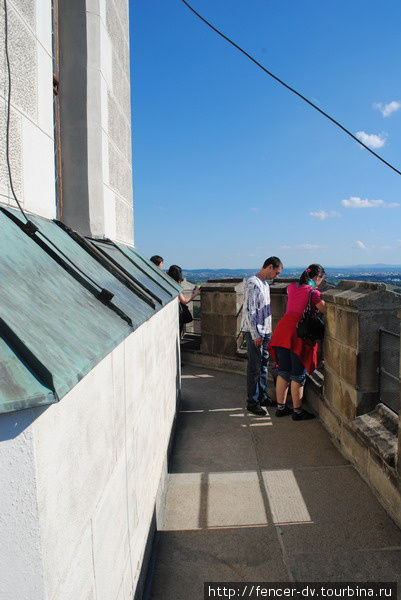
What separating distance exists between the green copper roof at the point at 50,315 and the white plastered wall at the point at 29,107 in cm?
21

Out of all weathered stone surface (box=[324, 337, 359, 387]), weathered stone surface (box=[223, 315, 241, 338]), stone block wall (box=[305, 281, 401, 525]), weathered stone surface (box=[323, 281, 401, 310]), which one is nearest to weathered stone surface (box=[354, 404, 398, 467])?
stone block wall (box=[305, 281, 401, 525])

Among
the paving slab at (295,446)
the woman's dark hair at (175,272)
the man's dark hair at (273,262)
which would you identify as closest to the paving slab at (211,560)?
the paving slab at (295,446)

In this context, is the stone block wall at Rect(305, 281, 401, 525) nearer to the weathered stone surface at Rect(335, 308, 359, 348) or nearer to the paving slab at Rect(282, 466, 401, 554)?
the weathered stone surface at Rect(335, 308, 359, 348)

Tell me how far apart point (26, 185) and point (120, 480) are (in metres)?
1.70

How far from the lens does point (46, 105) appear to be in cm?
286

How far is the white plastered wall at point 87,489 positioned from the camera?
1.07 metres

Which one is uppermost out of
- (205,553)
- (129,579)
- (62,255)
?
(62,255)

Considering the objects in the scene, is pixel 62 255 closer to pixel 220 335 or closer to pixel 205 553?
pixel 205 553

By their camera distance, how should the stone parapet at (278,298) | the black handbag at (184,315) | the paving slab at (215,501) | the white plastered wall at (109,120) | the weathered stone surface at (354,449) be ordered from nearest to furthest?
the paving slab at (215,501) → the weathered stone surface at (354,449) → the white plastered wall at (109,120) → the stone parapet at (278,298) → the black handbag at (184,315)

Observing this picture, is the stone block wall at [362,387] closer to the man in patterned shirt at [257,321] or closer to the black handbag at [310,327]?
the black handbag at [310,327]

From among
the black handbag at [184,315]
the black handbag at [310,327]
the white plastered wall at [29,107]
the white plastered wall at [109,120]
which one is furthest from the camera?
the black handbag at [184,315]

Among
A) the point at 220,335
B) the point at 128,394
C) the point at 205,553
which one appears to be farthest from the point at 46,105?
the point at 220,335

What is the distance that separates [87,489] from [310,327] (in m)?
3.76

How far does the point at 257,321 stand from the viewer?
538 cm
